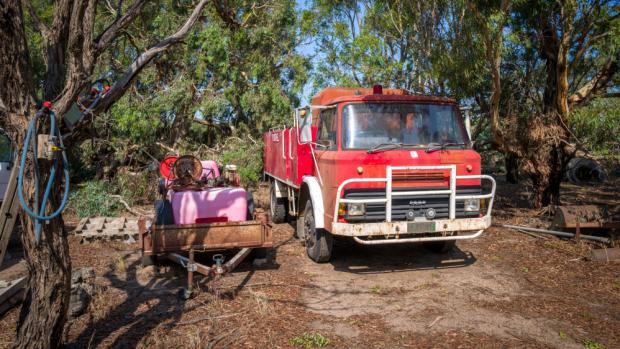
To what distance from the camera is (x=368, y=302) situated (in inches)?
202

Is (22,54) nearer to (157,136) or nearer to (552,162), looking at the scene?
(552,162)

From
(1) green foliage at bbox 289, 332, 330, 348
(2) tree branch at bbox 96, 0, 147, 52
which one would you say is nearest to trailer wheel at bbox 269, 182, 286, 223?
(1) green foliage at bbox 289, 332, 330, 348

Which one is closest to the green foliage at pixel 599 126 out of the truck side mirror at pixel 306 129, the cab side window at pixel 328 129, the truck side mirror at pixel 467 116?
the truck side mirror at pixel 467 116

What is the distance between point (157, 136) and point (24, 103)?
36.6 feet

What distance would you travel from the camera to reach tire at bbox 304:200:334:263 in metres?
6.46

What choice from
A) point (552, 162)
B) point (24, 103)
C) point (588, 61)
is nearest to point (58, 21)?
point (24, 103)

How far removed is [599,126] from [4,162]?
10.6 meters

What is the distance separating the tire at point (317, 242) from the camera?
6.46 metres

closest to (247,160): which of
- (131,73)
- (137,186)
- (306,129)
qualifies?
(137,186)

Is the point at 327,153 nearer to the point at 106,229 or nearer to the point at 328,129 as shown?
the point at 328,129

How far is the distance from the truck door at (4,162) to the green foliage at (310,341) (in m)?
6.54

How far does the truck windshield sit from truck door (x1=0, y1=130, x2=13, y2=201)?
6.09 meters

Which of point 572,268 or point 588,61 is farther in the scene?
point 588,61

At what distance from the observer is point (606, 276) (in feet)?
19.5
